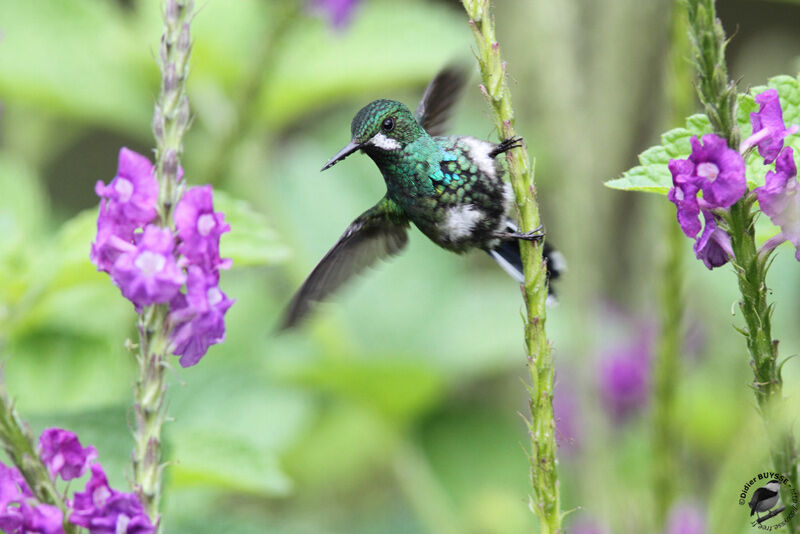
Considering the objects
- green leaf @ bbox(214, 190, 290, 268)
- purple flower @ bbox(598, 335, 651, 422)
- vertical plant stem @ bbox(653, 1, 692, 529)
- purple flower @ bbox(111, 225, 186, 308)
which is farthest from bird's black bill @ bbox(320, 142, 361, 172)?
purple flower @ bbox(598, 335, 651, 422)

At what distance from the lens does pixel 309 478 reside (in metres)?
3.38

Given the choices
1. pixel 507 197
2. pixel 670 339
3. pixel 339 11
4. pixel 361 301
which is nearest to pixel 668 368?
pixel 670 339

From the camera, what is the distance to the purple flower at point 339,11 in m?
2.90

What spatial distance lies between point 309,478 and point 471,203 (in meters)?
2.09

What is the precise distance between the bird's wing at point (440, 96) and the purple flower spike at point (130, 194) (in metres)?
0.72

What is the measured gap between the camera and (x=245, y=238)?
1.75 meters

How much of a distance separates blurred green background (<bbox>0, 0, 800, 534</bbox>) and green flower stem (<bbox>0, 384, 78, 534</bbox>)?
1.90 ft

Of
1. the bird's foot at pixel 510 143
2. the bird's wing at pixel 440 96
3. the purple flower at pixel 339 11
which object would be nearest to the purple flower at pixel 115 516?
the bird's foot at pixel 510 143

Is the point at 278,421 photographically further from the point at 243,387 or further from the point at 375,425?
the point at 375,425

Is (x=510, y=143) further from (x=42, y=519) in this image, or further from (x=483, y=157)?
(x=42, y=519)

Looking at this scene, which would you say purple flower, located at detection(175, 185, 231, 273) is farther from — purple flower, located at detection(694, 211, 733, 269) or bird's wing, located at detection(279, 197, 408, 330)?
purple flower, located at detection(694, 211, 733, 269)

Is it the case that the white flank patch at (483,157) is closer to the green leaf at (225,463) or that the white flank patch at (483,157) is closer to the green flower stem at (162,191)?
the green flower stem at (162,191)

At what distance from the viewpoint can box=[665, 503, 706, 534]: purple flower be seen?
7.61ft

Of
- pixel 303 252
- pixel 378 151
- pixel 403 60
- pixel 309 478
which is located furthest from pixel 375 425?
pixel 378 151
